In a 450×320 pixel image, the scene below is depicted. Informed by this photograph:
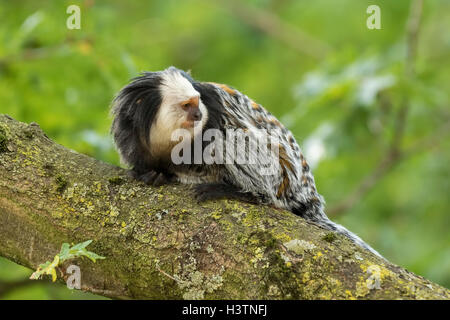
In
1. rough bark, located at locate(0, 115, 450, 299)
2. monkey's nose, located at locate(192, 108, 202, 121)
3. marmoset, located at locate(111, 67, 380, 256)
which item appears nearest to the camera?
rough bark, located at locate(0, 115, 450, 299)

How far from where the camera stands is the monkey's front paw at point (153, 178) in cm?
432

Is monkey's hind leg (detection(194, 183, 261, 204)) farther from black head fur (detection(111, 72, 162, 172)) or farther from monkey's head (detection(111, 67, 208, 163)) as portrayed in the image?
black head fur (detection(111, 72, 162, 172))

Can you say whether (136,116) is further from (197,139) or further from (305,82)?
(305,82)

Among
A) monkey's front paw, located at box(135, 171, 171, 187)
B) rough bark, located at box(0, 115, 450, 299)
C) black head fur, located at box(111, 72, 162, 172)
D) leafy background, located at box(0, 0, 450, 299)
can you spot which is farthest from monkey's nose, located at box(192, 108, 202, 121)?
leafy background, located at box(0, 0, 450, 299)

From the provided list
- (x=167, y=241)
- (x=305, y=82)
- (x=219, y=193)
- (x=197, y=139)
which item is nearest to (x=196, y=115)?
(x=197, y=139)

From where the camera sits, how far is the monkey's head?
4754 millimetres

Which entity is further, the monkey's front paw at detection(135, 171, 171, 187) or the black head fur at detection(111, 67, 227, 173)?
the black head fur at detection(111, 67, 227, 173)

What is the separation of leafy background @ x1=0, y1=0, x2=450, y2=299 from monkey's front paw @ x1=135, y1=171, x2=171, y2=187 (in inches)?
73.4

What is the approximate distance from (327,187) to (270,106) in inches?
120

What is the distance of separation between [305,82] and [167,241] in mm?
4146

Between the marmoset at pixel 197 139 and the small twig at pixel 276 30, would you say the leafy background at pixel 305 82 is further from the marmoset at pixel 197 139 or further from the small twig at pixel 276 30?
the marmoset at pixel 197 139

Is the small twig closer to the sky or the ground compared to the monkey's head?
closer to the sky

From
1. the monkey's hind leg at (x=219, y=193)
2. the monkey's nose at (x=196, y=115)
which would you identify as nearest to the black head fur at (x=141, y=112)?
the monkey's nose at (x=196, y=115)
